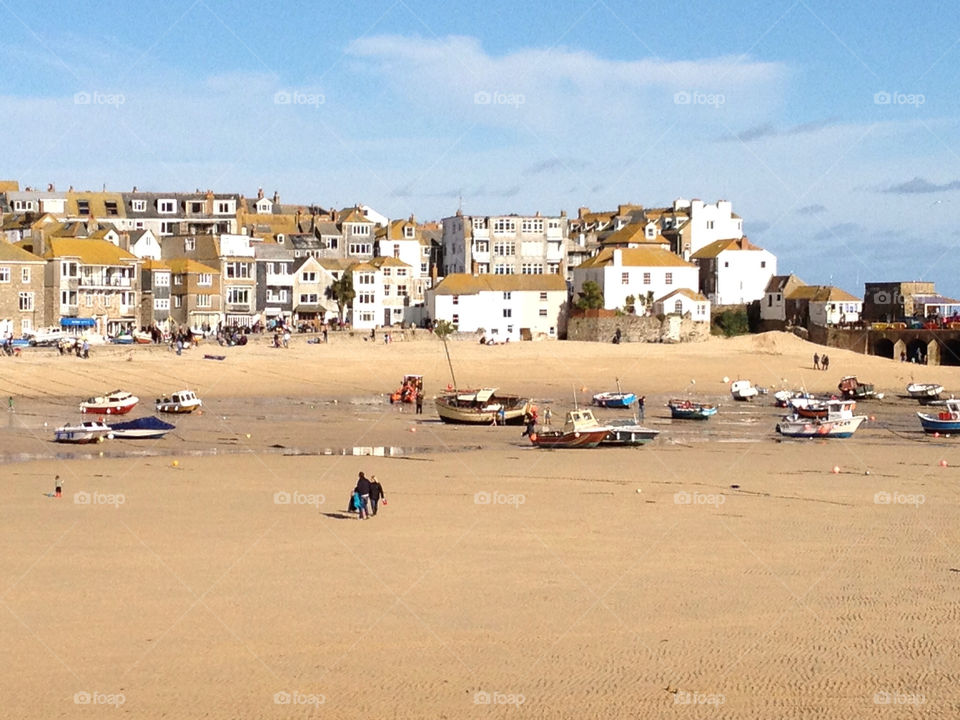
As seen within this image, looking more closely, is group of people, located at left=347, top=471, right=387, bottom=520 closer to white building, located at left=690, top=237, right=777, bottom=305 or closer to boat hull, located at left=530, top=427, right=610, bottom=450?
boat hull, located at left=530, top=427, right=610, bottom=450

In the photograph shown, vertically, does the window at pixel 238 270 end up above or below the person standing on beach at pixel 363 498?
above

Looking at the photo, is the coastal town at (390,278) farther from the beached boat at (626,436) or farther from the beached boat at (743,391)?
the beached boat at (626,436)

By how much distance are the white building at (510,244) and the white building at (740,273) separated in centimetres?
1123

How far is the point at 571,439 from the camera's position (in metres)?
36.0

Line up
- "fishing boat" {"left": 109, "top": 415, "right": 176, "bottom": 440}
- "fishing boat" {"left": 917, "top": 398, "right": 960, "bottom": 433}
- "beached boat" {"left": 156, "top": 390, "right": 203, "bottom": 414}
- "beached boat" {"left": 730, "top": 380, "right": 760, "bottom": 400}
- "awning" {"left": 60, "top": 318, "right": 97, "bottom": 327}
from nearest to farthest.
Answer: "fishing boat" {"left": 109, "top": 415, "right": 176, "bottom": 440}
"fishing boat" {"left": 917, "top": 398, "right": 960, "bottom": 433}
"beached boat" {"left": 156, "top": 390, "right": 203, "bottom": 414}
"beached boat" {"left": 730, "top": 380, "right": 760, "bottom": 400}
"awning" {"left": 60, "top": 318, "right": 97, "bottom": 327}

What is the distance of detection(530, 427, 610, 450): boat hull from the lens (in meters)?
36.0


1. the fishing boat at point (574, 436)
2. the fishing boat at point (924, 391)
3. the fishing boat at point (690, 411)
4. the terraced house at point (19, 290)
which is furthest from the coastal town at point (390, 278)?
the fishing boat at point (574, 436)

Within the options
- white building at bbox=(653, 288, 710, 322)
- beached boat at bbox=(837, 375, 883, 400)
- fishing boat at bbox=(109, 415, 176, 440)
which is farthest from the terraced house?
beached boat at bbox=(837, 375, 883, 400)

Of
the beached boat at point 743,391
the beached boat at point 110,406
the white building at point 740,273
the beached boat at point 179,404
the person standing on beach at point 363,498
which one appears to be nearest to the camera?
the person standing on beach at point 363,498

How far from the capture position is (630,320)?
263 ft

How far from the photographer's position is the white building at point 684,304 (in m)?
84.6

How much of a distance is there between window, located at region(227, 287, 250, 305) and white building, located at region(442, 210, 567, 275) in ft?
54.2

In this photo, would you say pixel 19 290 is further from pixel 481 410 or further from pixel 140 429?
pixel 140 429

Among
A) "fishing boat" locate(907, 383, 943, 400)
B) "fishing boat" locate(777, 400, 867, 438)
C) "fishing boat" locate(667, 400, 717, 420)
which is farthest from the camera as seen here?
"fishing boat" locate(907, 383, 943, 400)
